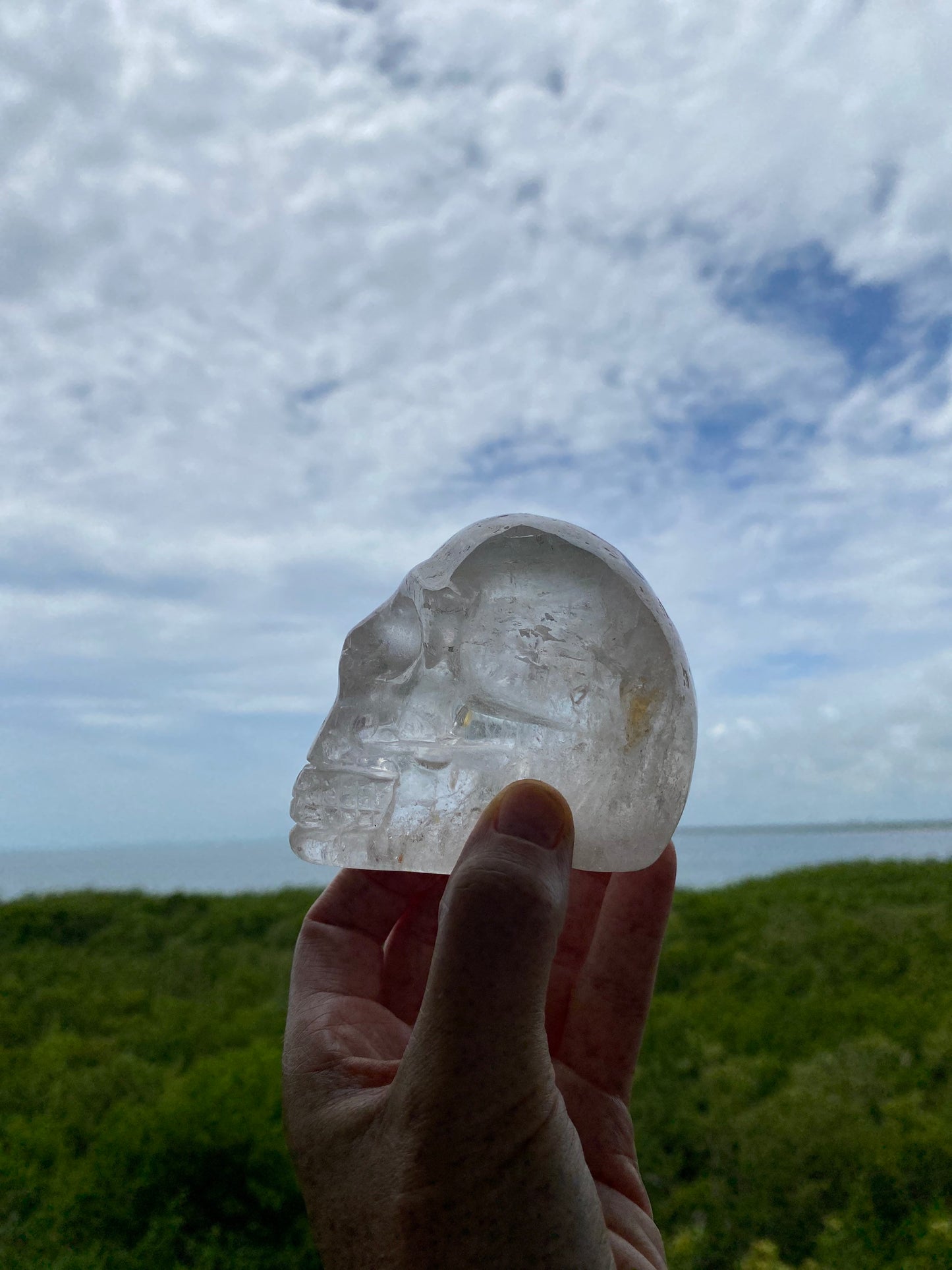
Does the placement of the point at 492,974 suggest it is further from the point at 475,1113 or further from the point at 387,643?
the point at 387,643

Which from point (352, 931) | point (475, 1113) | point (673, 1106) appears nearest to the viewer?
point (475, 1113)

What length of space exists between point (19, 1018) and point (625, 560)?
6.86 metres

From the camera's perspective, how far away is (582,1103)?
90.0 inches

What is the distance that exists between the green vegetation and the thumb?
2.88 metres

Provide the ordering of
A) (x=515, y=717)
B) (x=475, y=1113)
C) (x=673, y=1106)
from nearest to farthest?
1. (x=475, y=1113)
2. (x=515, y=717)
3. (x=673, y=1106)

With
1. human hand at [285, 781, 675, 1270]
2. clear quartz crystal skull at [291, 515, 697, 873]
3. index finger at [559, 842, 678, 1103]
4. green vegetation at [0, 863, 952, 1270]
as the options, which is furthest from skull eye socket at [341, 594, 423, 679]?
green vegetation at [0, 863, 952, 1270]

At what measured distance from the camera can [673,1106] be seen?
17.3ft

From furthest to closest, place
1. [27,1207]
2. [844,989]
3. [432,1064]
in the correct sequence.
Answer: [844,989]
[27,1207]
[432,1064]

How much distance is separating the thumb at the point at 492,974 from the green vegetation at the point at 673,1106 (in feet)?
9.46

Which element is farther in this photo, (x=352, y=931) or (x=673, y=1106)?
(x=673, y=1106)

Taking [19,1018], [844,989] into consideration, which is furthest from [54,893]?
[844,989]

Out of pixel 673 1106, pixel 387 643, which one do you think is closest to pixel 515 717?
pixel 387 643

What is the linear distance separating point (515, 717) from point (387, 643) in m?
0.42

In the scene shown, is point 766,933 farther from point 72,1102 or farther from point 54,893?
point 54,893
